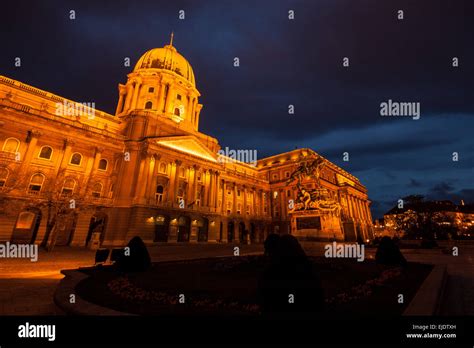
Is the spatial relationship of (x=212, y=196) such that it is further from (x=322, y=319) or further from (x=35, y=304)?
(x=322, y=319)

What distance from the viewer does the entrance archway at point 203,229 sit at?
131 feet

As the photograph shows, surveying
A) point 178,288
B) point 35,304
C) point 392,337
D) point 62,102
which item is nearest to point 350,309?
point 392,337

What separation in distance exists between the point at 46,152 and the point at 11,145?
11.4 feet

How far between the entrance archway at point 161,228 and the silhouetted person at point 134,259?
84.1ft

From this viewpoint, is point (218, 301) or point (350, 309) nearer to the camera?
point (350, 309)

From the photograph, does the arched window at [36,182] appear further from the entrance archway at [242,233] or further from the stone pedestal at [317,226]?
the entrance archway at [242,233]

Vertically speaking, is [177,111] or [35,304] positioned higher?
[177,111]

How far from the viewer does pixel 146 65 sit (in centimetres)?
5431

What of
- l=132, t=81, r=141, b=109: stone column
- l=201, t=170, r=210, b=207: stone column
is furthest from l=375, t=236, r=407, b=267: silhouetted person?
l=132, t=81, r=141, b=109: stone column

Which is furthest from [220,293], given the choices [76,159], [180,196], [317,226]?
[76,159]

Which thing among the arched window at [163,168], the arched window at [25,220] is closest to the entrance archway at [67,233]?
the arched window at [25,220]

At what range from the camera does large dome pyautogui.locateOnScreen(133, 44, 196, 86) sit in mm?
54344

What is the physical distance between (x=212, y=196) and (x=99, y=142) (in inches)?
811

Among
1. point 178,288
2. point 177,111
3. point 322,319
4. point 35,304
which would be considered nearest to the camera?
point 322,319
